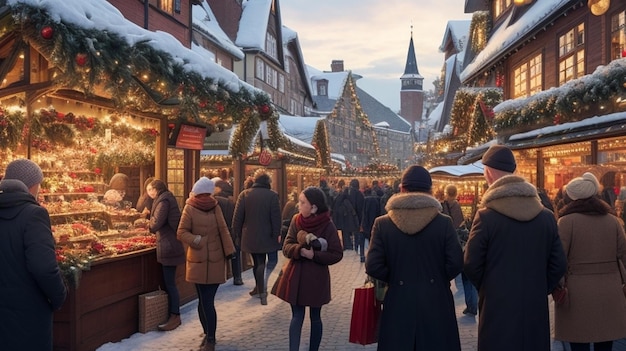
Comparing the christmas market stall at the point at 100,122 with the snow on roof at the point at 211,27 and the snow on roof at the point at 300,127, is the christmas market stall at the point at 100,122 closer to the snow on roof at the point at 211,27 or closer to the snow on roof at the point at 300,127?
the snow on roof at the point at 211,27

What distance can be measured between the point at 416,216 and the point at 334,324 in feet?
14.2

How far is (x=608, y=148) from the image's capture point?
43.2ft

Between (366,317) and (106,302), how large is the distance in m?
3.78

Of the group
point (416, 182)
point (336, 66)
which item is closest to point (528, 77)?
point (416, 182)

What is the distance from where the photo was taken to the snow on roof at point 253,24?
31.5 m

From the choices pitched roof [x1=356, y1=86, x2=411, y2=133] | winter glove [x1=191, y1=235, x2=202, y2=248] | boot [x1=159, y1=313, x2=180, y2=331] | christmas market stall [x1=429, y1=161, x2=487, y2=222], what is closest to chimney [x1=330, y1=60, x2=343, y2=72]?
pitched roof [x1=356, y1=86, x2=411, y2=133]

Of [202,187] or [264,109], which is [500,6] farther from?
[202,187]

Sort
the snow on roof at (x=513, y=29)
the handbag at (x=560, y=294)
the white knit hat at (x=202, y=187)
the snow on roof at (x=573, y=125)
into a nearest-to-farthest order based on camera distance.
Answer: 1. the handbag at (x=560, y=294)
2. the white knit hat at (x=202, y=187)
3. the snow on roof at (x=573, y=125)
4. the snow on roof at (x=513, y=29)

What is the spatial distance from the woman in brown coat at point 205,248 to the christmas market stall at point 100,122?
108 centimetres

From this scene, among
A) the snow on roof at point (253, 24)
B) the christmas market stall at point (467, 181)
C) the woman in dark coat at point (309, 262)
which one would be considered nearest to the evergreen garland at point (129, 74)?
the woman in dark coat at point (309, 262)

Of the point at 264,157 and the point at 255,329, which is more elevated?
the point at 264,157

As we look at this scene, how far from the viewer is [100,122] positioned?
11.7 m

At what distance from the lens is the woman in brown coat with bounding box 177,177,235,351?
7035mm

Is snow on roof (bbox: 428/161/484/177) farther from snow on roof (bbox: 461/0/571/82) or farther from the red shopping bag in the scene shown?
the red shopping bag
